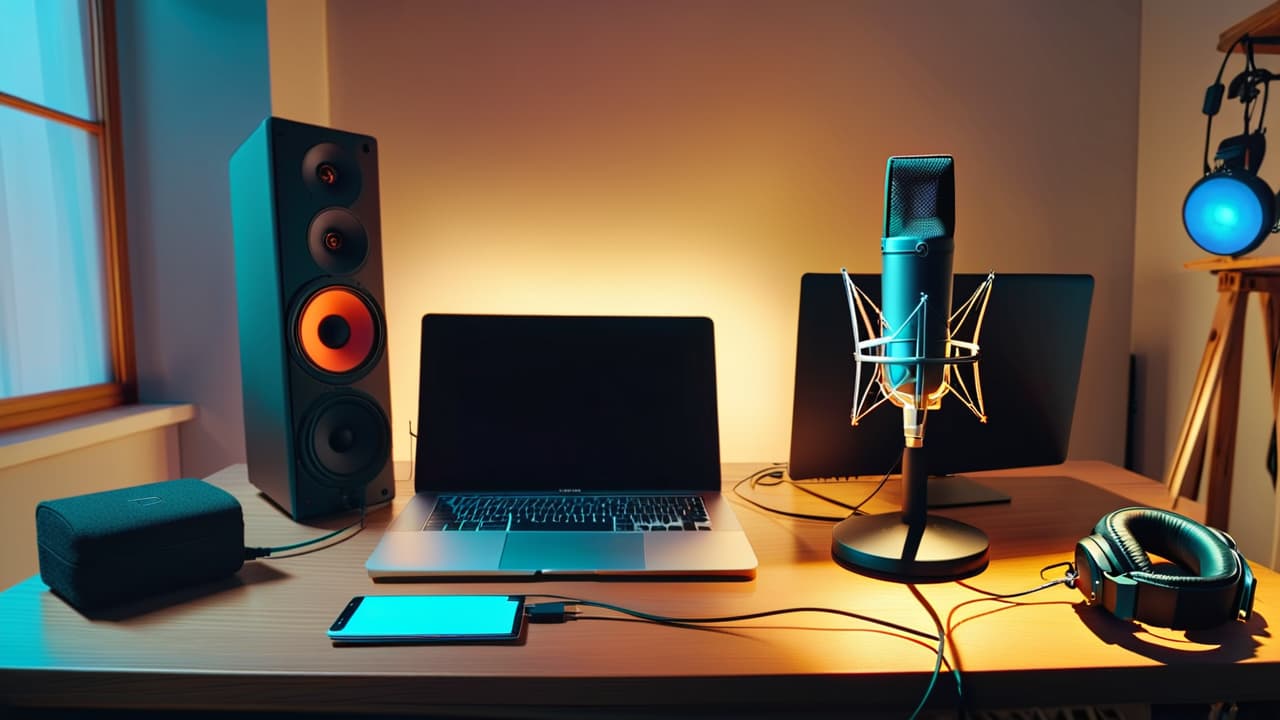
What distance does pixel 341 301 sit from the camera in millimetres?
1013

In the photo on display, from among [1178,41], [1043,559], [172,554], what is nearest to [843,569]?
[1043,559]

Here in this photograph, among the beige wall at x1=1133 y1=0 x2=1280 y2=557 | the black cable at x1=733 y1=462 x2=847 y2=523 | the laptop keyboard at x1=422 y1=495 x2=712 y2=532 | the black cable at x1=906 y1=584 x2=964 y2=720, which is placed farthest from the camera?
the beige wall at x1=1133 y1=0 x2=1280 y2=557

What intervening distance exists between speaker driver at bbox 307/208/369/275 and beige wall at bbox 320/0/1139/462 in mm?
646

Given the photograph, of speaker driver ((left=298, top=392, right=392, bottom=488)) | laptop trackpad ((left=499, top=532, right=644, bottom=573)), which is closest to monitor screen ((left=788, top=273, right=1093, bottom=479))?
laptop trackpad ((left=499, top=532, right=644, bottom=573))

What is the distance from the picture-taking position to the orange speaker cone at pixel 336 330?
98 cm

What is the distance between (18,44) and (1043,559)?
2357 millimetres

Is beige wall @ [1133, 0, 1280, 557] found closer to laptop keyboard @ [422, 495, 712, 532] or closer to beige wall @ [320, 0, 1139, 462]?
beige wall @ [320, 0, 1139, 462]

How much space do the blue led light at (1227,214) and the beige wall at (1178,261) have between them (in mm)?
304

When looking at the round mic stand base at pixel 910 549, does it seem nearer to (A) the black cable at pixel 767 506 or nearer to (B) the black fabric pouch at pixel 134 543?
(A) the black cable at pixel 767 506

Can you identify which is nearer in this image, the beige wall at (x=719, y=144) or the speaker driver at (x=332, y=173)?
the speaker driver at (x=332, y=173)

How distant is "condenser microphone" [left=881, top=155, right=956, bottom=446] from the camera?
0.75 m

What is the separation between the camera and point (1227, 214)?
4.25 ft

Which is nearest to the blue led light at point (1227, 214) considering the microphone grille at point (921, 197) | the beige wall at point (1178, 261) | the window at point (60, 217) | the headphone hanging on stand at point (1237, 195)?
the headphone hanging on stand at point (1237, 195)

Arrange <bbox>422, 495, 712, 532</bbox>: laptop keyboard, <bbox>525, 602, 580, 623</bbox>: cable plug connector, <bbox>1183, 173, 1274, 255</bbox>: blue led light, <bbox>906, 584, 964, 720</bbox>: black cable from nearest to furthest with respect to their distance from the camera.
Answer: <bbox>906, 584, 964, 720</bbox>: black cable
<bbox>525, 602, 580, 623</bbox>: cable plug connector
<bbox>422, 495, 712, 532</bbox>: laptop keyboard
<bbox>1183, 173, 1274, 255</bbox>: blue led light
